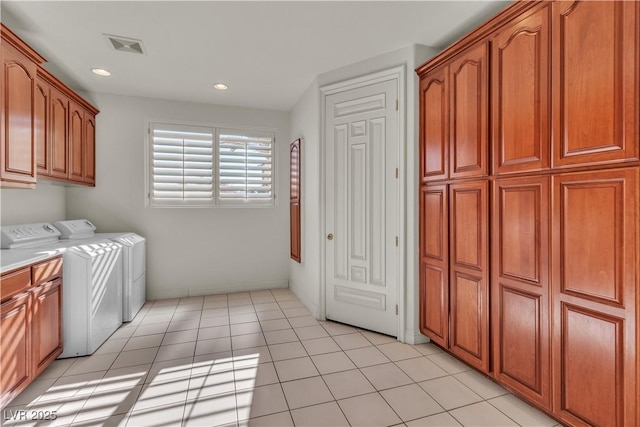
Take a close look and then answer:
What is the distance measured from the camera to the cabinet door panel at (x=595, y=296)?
1.37 m

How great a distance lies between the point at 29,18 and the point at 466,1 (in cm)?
326

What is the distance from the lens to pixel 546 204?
67.4 inches

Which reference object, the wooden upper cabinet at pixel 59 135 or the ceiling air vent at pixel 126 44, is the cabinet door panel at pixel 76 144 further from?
the ceiling air vent at pixel 126 44

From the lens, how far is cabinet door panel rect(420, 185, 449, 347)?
2465 mm

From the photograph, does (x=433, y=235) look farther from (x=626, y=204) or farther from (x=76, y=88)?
(x=76, y=88)

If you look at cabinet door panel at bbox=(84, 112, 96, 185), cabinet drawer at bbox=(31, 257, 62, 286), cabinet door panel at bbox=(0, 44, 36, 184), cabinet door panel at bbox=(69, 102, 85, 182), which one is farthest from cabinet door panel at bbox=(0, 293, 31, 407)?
cabinet door panel at bbox=(84, 112, 96, 185)

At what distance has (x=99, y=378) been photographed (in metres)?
2.21

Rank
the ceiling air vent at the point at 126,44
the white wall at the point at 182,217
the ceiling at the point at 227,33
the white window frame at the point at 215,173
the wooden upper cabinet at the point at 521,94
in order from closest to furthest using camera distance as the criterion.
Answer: the wooden upper cabinet at the point at 521,94 < the ceiling at the point at 227,33 < the ceiling air vent at the point at 126,44 < the white wall at the point at 182,217 < the white window frame at the point at 215,173

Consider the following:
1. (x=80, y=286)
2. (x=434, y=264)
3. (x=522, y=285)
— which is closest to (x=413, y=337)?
(x=434, y=264)

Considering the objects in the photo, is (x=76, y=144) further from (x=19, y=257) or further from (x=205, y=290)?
(x=205, y=290)

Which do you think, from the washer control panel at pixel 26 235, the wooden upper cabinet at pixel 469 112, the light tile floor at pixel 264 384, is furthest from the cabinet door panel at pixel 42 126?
the wooden upper cabinet at pixel 469 112

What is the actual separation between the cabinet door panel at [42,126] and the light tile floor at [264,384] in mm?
1722

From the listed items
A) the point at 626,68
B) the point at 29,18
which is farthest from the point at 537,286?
the point at 29,18

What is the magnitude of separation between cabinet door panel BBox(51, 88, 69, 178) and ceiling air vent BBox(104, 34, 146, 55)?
2.64 feet
